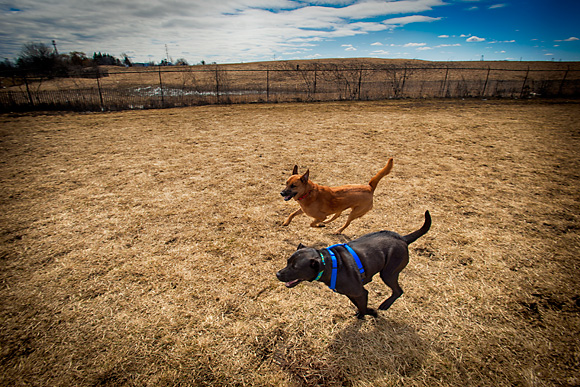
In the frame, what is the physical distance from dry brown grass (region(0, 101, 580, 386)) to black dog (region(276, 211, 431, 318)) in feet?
1.84

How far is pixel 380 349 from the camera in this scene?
2309 millimetres

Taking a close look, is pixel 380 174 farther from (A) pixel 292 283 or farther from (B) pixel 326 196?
(A) pixel 292 283

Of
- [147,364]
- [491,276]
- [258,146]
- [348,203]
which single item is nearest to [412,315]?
[491,276]

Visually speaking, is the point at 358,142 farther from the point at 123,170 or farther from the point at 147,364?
the point at 147,364

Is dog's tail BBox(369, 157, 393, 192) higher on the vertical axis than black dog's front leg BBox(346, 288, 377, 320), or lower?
higher

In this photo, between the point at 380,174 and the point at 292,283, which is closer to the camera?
the point at 292,283

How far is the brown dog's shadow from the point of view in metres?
2.13

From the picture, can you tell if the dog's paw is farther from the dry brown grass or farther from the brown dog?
the brown dog

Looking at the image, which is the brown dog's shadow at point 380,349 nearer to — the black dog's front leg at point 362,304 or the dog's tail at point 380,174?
the black dog's front leg at point 362,304

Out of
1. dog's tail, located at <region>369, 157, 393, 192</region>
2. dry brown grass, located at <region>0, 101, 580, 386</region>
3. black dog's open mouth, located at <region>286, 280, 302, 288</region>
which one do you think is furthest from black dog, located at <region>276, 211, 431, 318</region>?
dog's tail, located at <region>369, 157, 393, 192</region>

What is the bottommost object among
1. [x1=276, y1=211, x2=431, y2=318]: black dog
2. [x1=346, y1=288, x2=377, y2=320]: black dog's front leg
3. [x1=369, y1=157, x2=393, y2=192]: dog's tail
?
[x1=346, y1=288, x2=377, y2=320]: black dog's front leg

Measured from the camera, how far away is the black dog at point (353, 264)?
2.17m

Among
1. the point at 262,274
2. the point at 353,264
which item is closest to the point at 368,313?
the point at 353,264

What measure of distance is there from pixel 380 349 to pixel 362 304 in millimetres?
411
